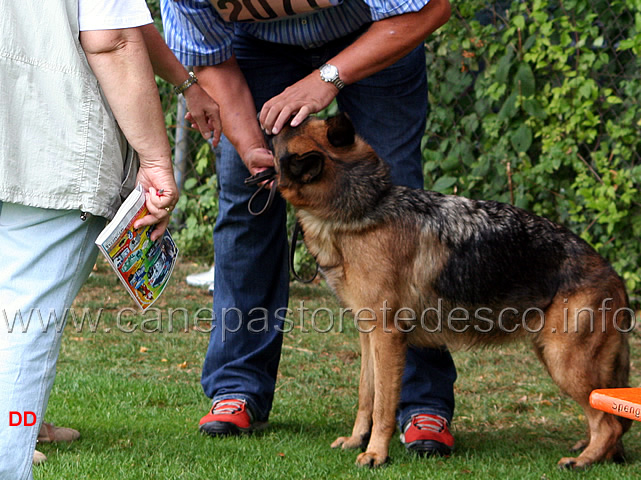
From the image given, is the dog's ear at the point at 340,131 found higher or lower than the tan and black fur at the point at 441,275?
higher

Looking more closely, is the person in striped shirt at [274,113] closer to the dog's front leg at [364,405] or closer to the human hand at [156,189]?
the dog's front leg at [364,405]

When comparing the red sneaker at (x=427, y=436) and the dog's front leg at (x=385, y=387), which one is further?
the red sneaker at (x=427, y=436)

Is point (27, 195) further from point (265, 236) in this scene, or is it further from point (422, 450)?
point (422, 450)

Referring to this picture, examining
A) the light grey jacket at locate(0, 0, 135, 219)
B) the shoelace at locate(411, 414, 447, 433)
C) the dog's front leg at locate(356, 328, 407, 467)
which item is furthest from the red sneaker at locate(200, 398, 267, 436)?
the light grey jacket at locate(0, 0, 135, 219)

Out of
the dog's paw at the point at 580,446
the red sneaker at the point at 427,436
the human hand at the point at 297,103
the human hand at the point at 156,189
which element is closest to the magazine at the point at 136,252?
the human hand at the point at 156,189

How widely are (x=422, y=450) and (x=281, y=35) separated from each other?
192 cm

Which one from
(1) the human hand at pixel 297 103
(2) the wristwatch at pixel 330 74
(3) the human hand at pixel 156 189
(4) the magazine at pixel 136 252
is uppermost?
(2) the wristwatch at pixel 330 74

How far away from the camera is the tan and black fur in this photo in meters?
3.35

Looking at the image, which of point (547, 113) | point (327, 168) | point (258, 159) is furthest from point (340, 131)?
point (547, 113)

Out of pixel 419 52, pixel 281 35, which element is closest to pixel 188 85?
pixel 281 35

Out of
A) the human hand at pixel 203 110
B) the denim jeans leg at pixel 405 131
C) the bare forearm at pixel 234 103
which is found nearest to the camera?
the human hand at pixel 203 110

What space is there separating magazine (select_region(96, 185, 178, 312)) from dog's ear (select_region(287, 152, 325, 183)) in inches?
28.2

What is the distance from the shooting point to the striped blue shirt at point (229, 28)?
348 cm

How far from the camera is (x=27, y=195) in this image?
213cm
